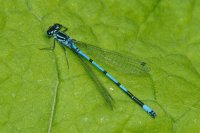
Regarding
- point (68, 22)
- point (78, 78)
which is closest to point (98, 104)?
point (78, 78)

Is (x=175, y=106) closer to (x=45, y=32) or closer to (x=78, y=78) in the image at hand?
(x=78, y=78)

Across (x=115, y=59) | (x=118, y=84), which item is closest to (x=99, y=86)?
(x=118, y=84)

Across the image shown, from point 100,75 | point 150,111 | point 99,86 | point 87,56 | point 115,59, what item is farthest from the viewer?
point 87,56

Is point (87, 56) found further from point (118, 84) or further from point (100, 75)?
point (118, 84)

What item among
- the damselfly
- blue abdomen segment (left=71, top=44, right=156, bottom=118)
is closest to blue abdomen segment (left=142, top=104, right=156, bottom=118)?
blue abdomen segment (left=71, top=44, right=156, bottom=118)

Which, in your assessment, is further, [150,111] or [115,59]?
[115,59]

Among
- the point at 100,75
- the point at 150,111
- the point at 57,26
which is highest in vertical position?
the point at 57,26

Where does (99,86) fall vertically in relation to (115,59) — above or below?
below
